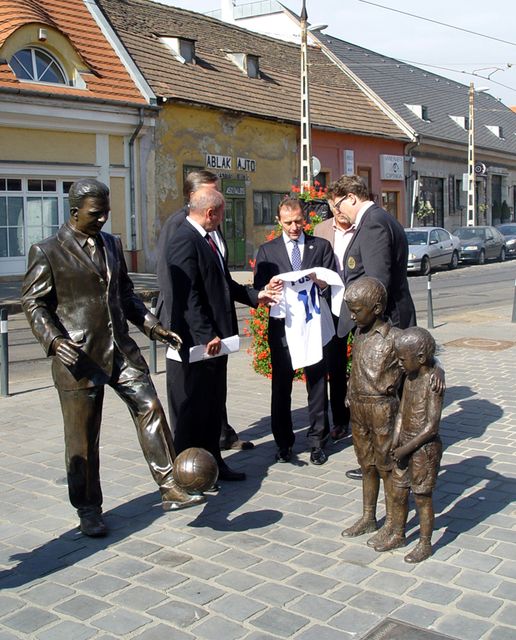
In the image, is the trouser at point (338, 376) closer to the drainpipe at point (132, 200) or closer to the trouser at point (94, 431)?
the trouser at point (94, 431)

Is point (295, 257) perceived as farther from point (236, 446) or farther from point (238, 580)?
point (238, 580)

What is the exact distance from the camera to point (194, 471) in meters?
4.35

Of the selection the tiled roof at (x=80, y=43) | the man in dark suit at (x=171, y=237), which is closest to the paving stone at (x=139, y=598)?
the man in dark suit at (x=171, y=237)

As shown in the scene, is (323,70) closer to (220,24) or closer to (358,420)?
(220,24)

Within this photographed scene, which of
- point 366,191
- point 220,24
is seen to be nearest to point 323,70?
point 220,24

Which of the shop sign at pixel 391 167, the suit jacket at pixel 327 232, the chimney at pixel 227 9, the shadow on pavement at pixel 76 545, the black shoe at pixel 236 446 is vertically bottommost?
the shadow on pavement at pixel 76 545

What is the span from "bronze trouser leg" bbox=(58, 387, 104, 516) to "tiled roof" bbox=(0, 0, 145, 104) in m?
17.5

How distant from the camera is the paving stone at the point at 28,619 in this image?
3.60m

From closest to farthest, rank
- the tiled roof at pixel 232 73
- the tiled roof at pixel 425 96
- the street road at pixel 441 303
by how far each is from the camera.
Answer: the street road at pixel 441 303 → the tiled roof at pixel 232 73 → the tiled roof at pixel 425 96

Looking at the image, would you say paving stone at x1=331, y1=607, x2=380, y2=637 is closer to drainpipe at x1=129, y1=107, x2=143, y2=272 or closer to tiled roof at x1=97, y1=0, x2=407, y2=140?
drainpipe at x1=129, y1=107, x2=143, y2=272

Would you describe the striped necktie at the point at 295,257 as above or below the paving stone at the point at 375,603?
above

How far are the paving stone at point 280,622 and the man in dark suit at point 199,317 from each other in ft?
6.30

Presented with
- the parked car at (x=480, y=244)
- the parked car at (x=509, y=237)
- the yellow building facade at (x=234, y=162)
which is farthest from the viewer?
the parked car at (x=509, y=237)

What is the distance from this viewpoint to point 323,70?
1449 inches
